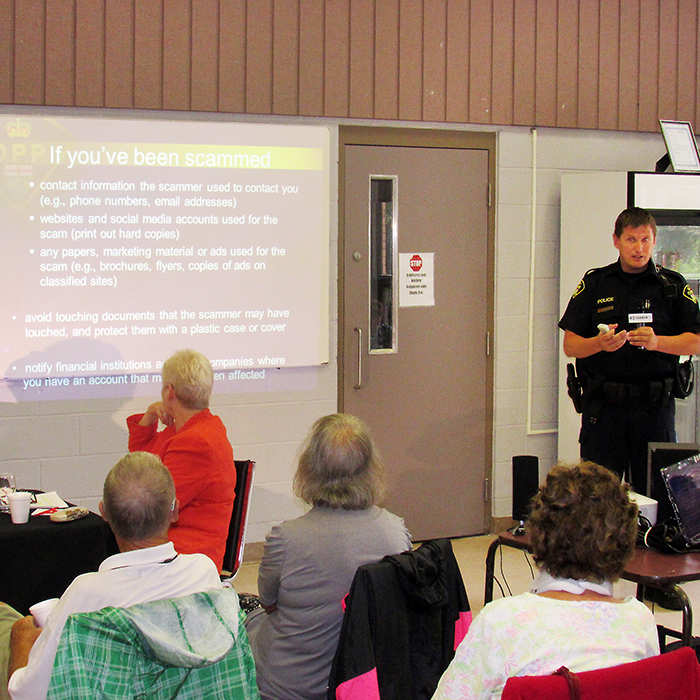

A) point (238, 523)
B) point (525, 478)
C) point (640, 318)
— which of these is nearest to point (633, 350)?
point (640, 318)

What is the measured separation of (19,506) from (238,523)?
0.74m

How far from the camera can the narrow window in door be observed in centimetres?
420

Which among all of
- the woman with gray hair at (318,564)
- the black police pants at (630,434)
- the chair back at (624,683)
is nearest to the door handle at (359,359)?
the black police pants at (630,434)

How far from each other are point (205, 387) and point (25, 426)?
1.46 meters

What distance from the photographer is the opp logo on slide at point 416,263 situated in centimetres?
426

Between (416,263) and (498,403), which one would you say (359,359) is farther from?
(498,403)

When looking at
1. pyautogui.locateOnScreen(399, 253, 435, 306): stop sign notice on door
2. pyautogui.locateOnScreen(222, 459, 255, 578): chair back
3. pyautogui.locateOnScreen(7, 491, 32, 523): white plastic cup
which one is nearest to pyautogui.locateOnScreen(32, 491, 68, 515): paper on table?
pyautogui.locateOnScreen(7, 491, 32, 523): white plastic cup

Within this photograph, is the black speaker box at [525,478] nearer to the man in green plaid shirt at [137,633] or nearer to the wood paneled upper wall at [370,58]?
the man in green plaid shirt at [137,633]

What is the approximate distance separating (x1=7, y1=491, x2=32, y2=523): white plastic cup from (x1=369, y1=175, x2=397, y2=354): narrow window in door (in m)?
2.12

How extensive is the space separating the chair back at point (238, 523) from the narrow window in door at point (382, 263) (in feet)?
4.95

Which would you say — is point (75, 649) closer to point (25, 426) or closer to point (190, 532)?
point (190, 532)

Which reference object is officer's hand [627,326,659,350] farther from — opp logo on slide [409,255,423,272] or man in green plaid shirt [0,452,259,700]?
man in green plaid shirt [0,452,259,700]

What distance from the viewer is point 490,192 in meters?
4.33

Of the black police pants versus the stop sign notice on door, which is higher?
the stop sign notice on door
